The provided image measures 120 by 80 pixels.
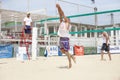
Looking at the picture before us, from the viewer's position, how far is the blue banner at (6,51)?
42.9 feet

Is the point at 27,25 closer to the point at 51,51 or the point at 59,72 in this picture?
the point at 51,51

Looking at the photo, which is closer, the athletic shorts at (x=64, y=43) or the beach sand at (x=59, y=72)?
the beach sand at (x=59, y=72)

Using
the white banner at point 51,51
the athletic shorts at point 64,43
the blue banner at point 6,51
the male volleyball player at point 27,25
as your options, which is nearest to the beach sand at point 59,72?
the athletic shorts at point 64,43

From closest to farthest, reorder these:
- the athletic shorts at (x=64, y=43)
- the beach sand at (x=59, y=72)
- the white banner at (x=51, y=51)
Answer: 1. the beach sand at (x=59, y=72)
2. the athletic shorts at (x=64, y=43)
3. the white banner at (x=51, y=51)

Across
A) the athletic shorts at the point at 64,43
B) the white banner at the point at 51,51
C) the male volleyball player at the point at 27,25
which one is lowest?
the white banner at the point at 51,51

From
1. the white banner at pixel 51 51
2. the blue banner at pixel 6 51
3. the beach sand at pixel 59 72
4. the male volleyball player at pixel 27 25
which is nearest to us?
the beach sand at pixel 59 72

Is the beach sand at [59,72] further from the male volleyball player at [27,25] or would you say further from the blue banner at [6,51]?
the blue banner at [6,51]

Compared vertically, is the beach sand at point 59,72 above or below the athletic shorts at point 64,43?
below

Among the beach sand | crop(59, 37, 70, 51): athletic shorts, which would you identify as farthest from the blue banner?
crop(59, 37, 70, 51): athletic shorts

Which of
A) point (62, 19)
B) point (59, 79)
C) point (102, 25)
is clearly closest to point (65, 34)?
point (62, 19)

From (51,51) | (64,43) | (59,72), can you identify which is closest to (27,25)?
(64,43)

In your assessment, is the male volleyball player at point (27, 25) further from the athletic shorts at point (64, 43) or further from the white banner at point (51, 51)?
the athletic shorts at point (64, 43)

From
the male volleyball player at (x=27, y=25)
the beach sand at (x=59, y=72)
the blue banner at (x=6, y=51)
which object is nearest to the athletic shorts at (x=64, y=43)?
the beach sand at (x=59, y=72)

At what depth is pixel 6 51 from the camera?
43.6 ft
